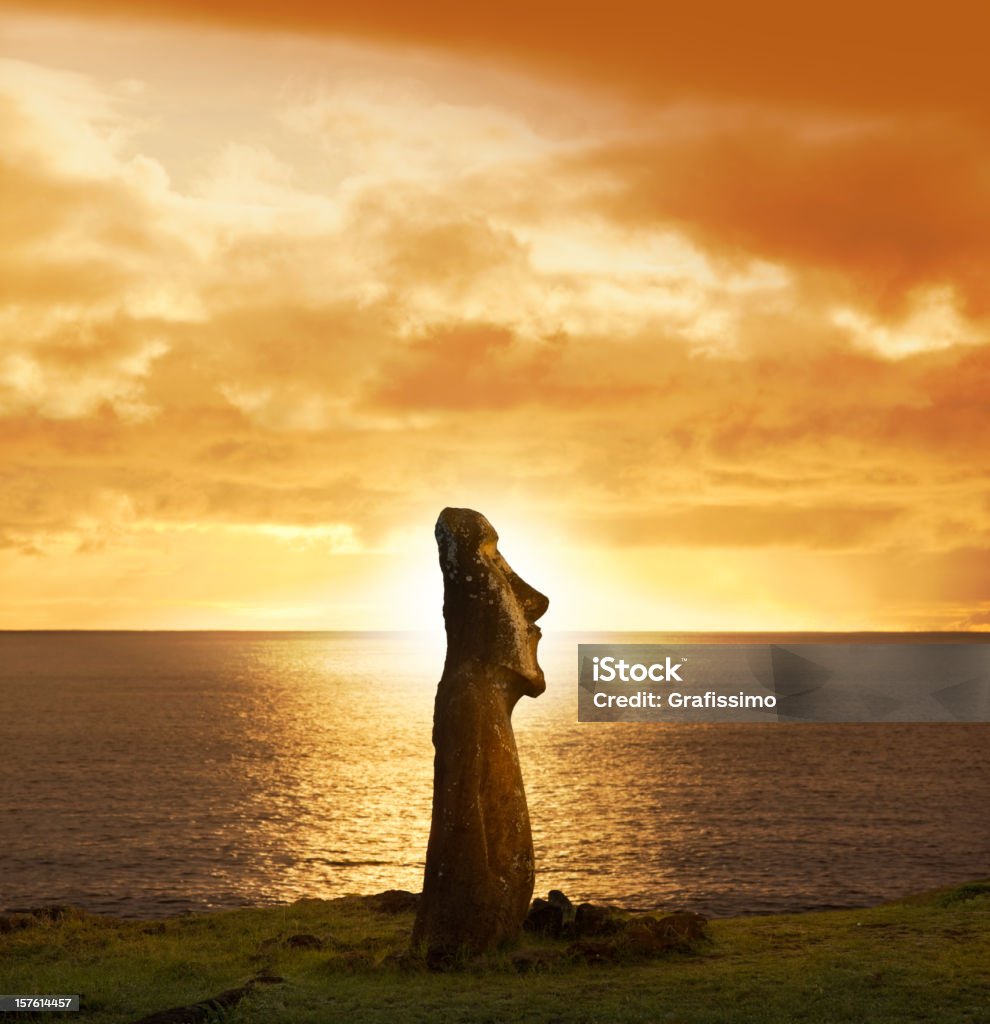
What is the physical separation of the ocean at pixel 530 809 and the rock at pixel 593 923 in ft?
70.8

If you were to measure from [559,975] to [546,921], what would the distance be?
340 centimetres

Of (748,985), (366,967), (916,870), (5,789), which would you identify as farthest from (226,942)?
(5,789)

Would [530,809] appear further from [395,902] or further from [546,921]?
[546,921]

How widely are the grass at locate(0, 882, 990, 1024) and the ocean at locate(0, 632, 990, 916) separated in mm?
18613

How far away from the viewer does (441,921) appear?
76.5 feet

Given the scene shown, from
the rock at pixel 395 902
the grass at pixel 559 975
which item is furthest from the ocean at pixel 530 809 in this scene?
the grass at pixel 559 975

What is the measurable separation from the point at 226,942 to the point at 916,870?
37.2m

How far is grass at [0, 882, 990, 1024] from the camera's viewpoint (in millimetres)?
18891

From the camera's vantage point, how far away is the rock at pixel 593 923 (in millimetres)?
24844

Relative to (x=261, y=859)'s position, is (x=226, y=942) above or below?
above

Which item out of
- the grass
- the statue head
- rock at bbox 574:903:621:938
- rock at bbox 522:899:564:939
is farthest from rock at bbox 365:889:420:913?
the statue head

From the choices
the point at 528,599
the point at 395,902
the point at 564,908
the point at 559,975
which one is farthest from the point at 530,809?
the point at 559,975

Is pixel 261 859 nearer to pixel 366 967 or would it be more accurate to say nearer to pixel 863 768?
pixel 366 967

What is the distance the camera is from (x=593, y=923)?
25.0m
